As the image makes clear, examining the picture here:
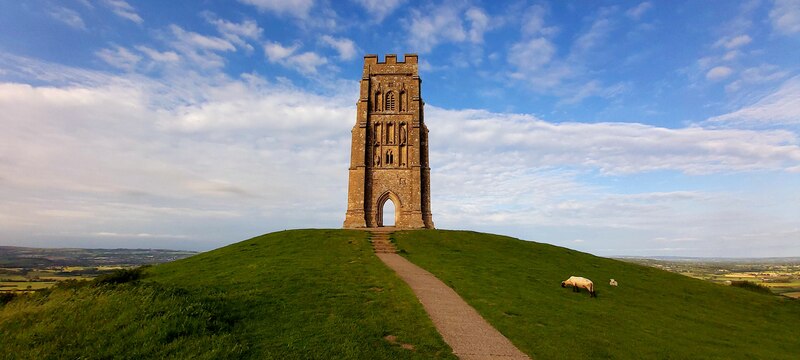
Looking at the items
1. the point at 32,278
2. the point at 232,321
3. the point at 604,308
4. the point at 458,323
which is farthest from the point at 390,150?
the point at 32,278

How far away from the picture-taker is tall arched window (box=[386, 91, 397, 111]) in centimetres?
5590

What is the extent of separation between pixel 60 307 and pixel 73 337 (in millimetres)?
3902

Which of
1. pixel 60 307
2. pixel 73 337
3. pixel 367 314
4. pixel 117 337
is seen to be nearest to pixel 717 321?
pixel 367 314

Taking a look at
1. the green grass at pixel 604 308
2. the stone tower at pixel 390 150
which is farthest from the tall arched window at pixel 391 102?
the green grass at pixel 604 308

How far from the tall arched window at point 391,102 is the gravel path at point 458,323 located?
36157 mm

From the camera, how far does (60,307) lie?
46.4ft

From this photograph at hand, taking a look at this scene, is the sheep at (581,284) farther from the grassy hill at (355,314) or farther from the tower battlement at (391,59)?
the tower battlement at (391,59)

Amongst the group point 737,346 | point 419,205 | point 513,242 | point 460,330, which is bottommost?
point 737,346

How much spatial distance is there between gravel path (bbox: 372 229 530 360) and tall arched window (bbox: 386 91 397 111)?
3616cm

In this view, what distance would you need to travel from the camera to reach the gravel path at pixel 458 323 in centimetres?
1159

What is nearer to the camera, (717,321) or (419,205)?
(717,321)

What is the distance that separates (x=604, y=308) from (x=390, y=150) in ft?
126

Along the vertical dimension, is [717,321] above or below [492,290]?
below

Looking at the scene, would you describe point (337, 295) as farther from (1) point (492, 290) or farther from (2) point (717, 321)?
(2) point (717, 321)
